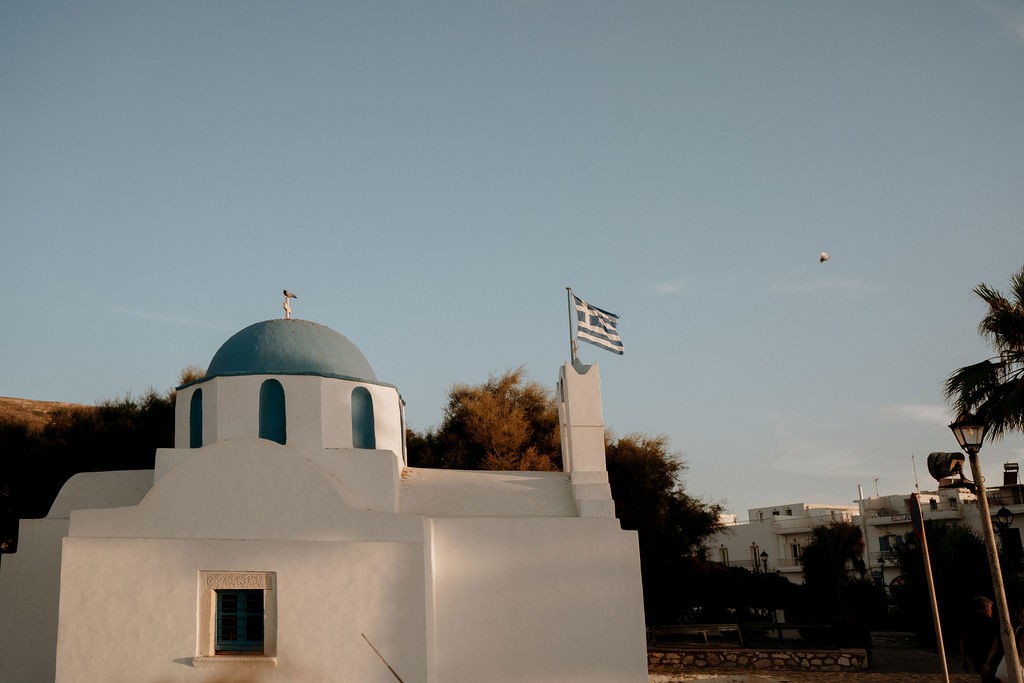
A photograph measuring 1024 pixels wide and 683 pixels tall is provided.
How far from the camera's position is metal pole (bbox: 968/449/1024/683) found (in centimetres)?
898

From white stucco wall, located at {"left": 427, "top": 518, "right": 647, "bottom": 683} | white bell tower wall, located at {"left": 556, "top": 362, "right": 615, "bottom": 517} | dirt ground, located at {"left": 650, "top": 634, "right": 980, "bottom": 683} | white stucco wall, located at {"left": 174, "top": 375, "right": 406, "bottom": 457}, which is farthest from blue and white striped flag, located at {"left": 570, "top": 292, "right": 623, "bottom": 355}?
dirt ground, located at {"left": 650, "top": 634, "right": 980, "bottom": 683}

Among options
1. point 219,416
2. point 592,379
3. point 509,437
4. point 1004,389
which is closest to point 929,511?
point 509,437

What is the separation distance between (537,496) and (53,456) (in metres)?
15.5

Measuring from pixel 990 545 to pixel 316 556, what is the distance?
24.7ft

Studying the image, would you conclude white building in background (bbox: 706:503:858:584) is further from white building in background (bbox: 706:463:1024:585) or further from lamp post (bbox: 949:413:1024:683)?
lamp post (bbox: 949:413:1024:683)

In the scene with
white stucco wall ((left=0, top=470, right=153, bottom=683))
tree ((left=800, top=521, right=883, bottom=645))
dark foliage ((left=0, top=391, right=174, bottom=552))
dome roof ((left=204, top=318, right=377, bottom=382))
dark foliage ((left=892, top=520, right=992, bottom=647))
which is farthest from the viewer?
tree ((left=800, top=521, right=883, bottom=645))

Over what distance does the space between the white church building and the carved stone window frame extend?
0.02 metres

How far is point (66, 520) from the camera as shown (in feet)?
42.4

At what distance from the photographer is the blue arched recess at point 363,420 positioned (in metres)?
14.1

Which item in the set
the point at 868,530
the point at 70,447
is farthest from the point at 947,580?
the point at 868,530

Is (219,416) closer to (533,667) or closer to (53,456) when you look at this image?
(533,667)

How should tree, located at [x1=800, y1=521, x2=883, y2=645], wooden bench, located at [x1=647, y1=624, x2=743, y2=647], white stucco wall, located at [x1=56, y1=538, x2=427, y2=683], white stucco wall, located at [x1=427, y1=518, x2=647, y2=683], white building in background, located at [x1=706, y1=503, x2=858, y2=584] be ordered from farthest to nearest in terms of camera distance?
white building in background, located at [x1=706, y1=503, x2=858, y2=584], tree, located at [x1=800, y1=521, x2=883, y2=645], wooden bench, located at [x1=647, y1=624, x2=743, y2=647], white stucco wall, located at [x1=427, y1=518, x2=647, y2=683], white stucco wall, located at [x1=56, y1=538, x2=427, y2=683]

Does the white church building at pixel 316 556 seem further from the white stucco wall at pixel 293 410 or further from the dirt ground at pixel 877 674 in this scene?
the dirt ground at pixel 877 674

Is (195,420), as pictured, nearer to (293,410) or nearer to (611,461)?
(293,410)
